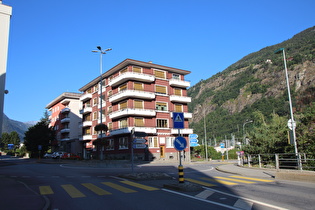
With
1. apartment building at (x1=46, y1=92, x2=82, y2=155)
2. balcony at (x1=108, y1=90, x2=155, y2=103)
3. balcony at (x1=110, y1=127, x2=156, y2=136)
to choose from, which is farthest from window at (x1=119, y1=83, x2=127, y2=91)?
apartment building at (x1=46, y1=92, x2=82, y2=155)

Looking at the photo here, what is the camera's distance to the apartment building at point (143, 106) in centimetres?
4206

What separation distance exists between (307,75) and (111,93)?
132 metres

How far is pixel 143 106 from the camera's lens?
43.5m

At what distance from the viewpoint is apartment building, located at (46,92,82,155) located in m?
67.0

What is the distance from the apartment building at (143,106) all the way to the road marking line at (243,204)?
3212cm

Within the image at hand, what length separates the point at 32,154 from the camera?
222ft

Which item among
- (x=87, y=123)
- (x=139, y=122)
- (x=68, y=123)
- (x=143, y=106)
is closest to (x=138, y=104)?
(x=143, y=106)

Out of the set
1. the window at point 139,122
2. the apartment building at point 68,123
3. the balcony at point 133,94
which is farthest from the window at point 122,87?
the apartment building at point 68,123

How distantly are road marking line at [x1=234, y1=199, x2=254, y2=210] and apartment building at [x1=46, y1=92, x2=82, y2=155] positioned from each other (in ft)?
192

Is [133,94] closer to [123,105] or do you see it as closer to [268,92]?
[123,105]

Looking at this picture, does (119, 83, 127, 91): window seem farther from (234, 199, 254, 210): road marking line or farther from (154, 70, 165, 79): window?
(234, 199, 254, 210): road marking line

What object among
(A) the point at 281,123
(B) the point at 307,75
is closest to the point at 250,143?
(A) the point at 281,123

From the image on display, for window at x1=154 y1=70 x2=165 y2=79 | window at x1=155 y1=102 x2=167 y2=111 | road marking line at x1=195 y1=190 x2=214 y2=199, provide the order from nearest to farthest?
road marking line at x1=195 y1=190 x2=214 y2=199 → window at x1=155 y1=102 x2=167 y2=111 → window at x1=154 y1=70 x2=165 y2=79

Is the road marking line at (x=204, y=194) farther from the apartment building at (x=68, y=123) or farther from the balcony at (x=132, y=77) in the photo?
the apartment building at (x=68, y=123)
